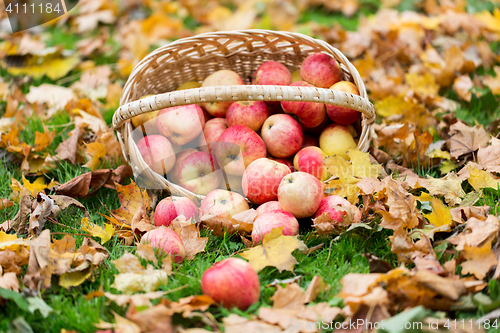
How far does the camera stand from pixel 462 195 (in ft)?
5.69

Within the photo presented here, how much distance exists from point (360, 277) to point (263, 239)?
0.40 metres

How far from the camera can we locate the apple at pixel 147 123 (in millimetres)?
2055

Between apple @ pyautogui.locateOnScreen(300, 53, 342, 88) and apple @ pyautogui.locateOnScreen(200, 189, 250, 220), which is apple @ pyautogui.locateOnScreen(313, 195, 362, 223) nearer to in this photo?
apple @ pyautogui.locateOnScreen(200, 189, 250, 220)

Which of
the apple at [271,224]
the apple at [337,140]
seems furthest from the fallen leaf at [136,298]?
the apple at [337,140]

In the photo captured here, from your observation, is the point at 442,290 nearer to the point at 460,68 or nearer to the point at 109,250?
the point at 109,250

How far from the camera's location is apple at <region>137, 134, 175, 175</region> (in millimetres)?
1920

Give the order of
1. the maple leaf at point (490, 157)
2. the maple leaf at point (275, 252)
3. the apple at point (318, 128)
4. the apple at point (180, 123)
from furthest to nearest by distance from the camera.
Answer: the apple at point (318, 128) → the apple at point (180, 123) → the maple leaf at point (490, 157) → the maple leaf at point (275, 252)

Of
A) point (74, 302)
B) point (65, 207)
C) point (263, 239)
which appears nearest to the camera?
point (74, 302)

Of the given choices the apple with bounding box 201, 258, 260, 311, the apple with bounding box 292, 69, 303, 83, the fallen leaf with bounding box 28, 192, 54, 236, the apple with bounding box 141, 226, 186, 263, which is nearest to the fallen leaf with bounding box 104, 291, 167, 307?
the apple with bounding box 201, 258, 260, 311

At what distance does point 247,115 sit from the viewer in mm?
2061

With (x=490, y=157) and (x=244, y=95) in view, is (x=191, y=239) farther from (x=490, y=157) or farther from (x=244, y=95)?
(x=490, y=157)

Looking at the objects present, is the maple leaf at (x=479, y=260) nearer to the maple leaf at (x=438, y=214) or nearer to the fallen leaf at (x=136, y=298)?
the maple leaf at (x=438, y=214)

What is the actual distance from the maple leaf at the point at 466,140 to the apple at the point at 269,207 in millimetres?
1052

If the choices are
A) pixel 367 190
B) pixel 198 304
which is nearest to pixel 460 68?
pixel 367 190
